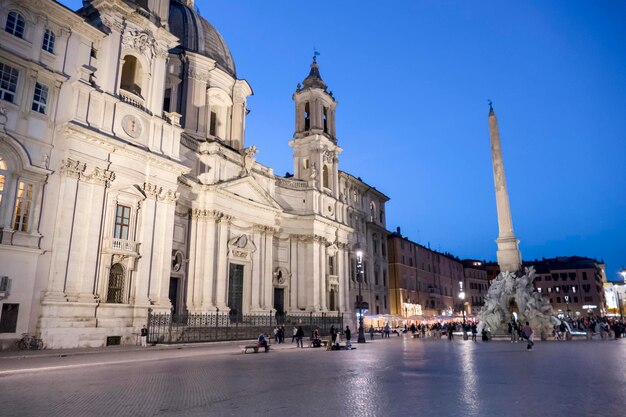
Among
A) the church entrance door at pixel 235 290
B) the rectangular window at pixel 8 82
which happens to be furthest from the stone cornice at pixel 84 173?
the church entrance door at pixel 235 290

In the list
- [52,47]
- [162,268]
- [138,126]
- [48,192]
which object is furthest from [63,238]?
[52,47]

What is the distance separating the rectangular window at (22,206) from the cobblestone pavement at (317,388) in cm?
748

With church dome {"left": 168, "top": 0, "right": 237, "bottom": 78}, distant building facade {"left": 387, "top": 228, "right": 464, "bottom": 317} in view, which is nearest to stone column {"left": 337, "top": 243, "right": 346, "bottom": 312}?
distant building facade {"left": 387, "top": 228, "right": 464, "bottom": 317}

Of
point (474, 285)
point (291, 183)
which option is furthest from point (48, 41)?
point (474, 285)

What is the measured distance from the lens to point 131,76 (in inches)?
1146

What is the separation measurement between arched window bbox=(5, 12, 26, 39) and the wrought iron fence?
596 inches

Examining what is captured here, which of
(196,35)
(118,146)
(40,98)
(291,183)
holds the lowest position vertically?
(118,146)

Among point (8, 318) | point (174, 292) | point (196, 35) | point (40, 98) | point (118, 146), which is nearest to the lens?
point (8, 318)

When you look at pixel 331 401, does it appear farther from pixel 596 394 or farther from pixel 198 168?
pixel 198 168

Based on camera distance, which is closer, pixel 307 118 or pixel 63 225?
pixel 63 225

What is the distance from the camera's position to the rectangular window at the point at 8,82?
20.1 metres

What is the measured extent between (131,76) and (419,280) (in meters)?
53.4

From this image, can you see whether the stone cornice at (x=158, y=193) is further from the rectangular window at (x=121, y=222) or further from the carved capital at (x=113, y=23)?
the carved capital at (x=113, y=23)

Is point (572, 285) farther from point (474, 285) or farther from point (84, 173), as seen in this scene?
point (84, 173)
